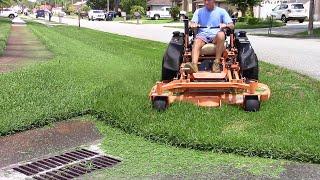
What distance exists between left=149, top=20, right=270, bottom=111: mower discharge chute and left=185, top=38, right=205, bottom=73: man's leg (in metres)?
0.06

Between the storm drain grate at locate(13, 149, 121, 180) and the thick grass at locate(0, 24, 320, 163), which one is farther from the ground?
the thick grass at locate(0, 24, 320, 163)

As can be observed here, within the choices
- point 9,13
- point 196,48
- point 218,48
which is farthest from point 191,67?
point 9,13

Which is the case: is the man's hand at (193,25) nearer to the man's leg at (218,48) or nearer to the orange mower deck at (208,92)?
the man's leg at (218,48)

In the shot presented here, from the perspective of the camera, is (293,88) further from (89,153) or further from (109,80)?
(89,153)

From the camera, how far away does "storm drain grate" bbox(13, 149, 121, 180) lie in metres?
5.04

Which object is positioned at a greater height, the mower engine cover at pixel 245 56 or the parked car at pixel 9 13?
the parked car at pixel 9 13

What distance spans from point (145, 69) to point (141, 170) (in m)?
6.28

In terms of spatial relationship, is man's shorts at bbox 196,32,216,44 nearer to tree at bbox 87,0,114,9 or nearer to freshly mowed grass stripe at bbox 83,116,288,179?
freshly mowed grass stripe at bbox 83,116,288,179

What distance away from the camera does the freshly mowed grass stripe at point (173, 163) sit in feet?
16.1

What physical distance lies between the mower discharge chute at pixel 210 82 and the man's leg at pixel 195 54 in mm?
Result: 61

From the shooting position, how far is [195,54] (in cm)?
753

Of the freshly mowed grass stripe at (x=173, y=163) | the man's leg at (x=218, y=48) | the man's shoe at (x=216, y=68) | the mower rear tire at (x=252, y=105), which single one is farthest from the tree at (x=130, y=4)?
the freshly mowed grass stripe at (x=173, y=163)

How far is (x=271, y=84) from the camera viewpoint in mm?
9164

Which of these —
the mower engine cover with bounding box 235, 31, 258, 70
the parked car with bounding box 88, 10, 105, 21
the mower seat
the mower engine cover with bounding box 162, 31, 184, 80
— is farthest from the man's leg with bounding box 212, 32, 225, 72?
the parked car with bounding box 88, 10, 105, 21
